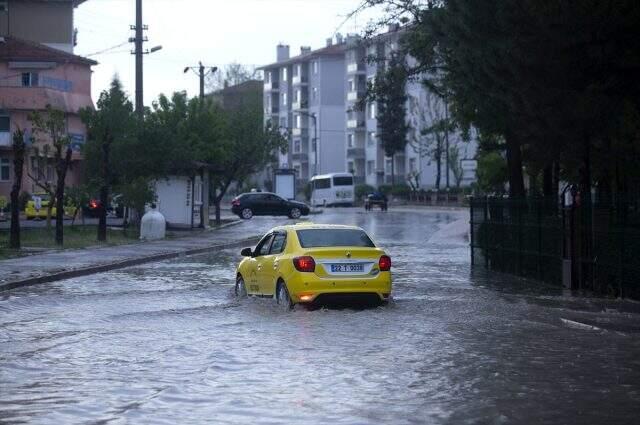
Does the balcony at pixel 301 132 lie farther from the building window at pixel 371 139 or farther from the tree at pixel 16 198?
the tree at pixel 16 198

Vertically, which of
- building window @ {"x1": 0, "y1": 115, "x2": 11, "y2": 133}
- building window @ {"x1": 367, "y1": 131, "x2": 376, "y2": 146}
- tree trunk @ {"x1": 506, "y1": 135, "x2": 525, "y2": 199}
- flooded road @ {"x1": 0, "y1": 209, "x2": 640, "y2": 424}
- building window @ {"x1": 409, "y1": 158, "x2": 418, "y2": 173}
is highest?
building window @ {"x1": 367, "y1": 131, "x2": 376, "y2": 146}

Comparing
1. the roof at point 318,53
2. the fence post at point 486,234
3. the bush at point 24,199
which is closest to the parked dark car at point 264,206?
the bush at point 24,199

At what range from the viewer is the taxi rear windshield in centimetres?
1810

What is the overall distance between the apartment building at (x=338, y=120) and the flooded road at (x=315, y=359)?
286 feet

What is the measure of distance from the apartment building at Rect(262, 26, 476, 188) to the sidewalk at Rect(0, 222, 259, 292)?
65.4 m

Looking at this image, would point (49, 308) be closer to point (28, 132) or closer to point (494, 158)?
point (494, 158)

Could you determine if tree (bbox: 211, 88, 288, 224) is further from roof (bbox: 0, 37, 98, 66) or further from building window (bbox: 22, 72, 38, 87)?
building window (bbox: 22, 72, 38, 87)

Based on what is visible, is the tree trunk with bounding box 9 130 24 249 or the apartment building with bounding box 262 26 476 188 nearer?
the tree trunk with bounding box 9 130 24 249

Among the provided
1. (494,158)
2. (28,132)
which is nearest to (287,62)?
(28,132)

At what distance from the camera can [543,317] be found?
1759cm

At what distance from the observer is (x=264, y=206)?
6988cm

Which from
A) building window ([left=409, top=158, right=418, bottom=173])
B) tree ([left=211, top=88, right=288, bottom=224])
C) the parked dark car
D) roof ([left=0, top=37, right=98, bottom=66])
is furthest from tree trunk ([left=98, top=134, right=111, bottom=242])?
building window ([left=409, top=158, right=418, bottom=173])

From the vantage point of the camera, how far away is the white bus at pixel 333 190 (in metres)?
100

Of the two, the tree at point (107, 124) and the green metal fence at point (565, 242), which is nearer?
the green metal fence at point (565, 242)
